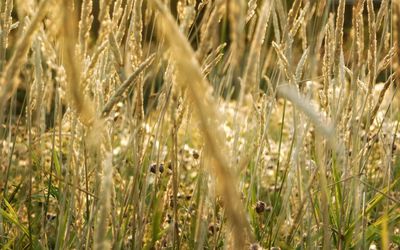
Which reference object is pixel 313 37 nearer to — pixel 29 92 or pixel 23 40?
pixel 29 92

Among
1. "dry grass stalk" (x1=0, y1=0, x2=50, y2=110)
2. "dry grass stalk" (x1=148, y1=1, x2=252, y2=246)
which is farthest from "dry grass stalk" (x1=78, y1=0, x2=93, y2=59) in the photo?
"dry grass stalk" (x1=148, y1=1, x2=252, y2=246)

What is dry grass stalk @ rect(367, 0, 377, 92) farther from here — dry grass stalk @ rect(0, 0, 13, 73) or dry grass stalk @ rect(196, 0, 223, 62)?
dry grass stalk @ rect(0, 0, 13, 73)

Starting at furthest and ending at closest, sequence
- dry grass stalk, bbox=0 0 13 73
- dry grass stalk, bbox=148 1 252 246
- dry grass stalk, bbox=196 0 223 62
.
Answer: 1. dry grass stalk, bbox=0 0 13 73
2. dry grass stalk, bbox=196 0 223 62
3. dry grass stalk, bbox=148 1 252 246

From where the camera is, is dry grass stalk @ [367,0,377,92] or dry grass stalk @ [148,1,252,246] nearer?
dry grass stalk @ [148,1,252,246]

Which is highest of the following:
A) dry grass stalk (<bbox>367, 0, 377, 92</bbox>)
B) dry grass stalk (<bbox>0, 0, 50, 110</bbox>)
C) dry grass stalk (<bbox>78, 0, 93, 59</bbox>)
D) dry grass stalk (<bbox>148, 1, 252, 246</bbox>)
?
dry grass stalk (<bbox>367, 0, 377, 92</bbox>)

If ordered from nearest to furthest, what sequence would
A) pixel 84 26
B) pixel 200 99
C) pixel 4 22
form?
pixel 200 99
pixel 84 26
pixel 4 22

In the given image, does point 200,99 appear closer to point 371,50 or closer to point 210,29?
point 210,29

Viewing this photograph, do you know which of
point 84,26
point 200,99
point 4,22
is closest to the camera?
point 200,99

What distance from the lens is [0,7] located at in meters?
1.18

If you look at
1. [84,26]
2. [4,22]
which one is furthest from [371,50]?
[4,22]

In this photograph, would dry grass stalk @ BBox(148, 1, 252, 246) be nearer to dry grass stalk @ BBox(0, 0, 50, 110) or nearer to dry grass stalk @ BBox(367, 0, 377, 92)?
dry grass stalk @ BBox(0, 0, 50, 110)

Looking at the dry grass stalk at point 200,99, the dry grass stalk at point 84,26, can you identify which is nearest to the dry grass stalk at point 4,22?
the dry grass stalk at point 84,26

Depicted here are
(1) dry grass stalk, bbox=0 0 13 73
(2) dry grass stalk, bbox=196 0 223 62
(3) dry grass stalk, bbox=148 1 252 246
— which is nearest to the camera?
(3) dry grass stalk, bbox=148 1 252 246

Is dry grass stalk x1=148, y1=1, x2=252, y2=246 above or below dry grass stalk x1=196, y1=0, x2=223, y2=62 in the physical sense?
below
